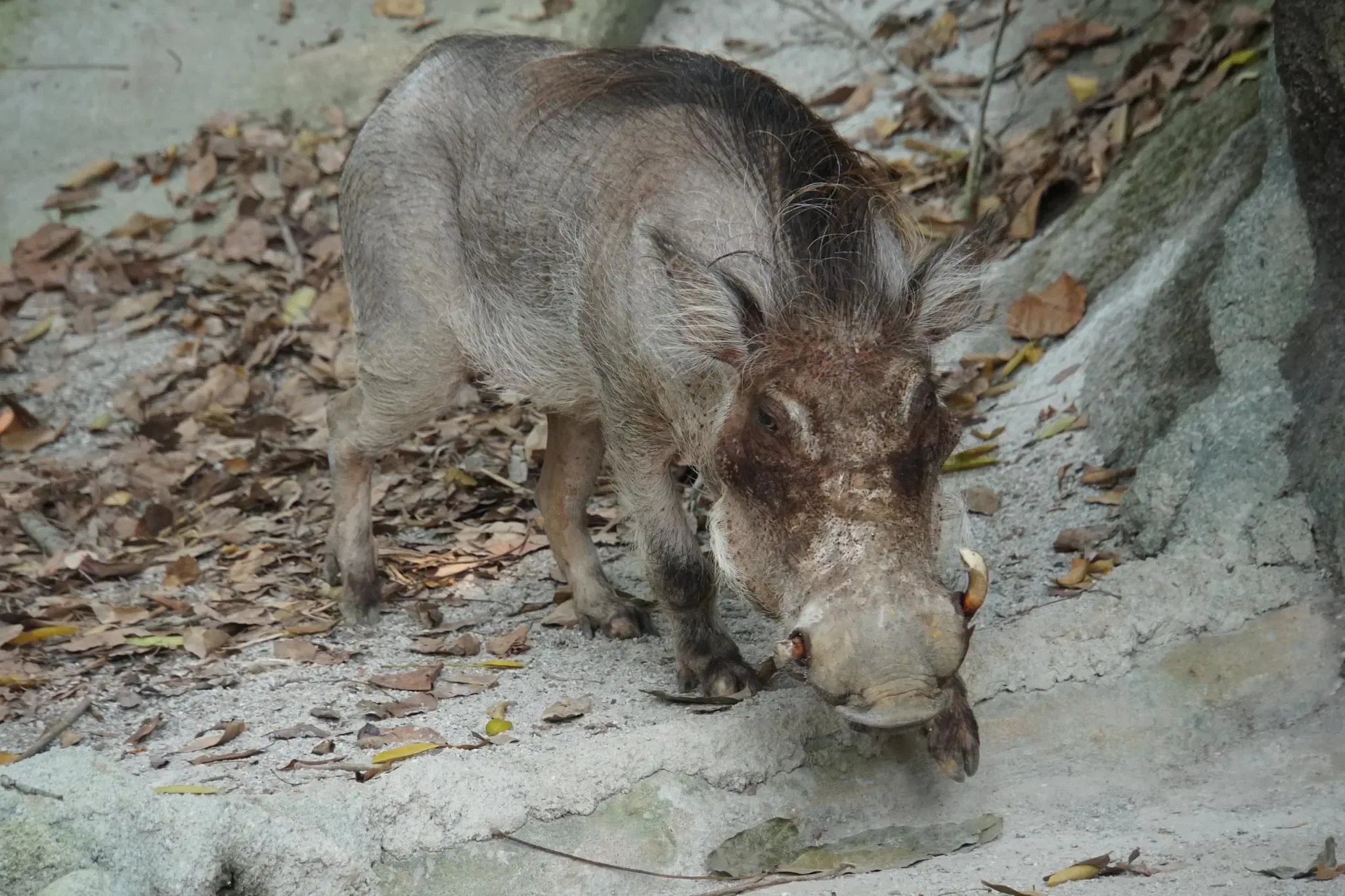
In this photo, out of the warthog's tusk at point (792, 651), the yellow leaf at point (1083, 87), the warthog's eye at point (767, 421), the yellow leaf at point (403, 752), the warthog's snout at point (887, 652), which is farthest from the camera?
the yellow leaf at point (1083, 87)

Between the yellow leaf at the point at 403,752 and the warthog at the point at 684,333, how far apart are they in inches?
28.4

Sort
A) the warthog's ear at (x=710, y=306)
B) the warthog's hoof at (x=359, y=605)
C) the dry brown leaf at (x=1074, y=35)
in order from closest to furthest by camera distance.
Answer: the warthog's ear at (x=710, y=306)
the warthog's hoof at (x=359, y=605)
the dry brown leaf at (x=1074, y=35)

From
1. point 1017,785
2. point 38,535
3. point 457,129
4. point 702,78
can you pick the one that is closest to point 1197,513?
point 1017,785

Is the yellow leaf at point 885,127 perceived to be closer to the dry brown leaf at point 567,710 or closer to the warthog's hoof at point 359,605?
the warthog's hoof at point 359,605

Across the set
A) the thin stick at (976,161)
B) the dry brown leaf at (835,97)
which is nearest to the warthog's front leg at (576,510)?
the thin stick at (976,161)

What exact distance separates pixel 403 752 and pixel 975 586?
1358mm

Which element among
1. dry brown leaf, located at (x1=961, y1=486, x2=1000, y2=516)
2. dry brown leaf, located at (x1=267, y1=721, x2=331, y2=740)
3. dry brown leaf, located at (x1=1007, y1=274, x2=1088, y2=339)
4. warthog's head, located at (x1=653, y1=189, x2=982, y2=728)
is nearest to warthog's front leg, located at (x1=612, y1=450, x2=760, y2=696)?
warthog's head, located at (x1=653, y1=189, x2=982, y2=728)

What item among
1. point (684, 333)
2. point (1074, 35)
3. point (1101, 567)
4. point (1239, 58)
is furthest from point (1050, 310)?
point (684, 333)

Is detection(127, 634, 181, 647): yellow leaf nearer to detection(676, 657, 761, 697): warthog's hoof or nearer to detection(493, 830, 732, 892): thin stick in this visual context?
detection(676, 657, 761, 697): warthog's hoof

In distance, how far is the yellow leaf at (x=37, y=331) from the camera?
682cm

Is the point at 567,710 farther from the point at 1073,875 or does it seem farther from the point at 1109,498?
the point at 1109,498

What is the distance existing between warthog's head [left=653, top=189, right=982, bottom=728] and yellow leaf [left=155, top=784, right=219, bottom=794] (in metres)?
1.19

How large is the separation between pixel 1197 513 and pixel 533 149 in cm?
198

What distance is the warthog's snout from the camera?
295 centimetres
